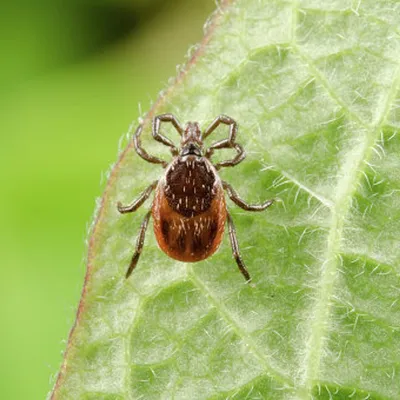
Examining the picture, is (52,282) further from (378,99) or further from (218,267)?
(378,99)

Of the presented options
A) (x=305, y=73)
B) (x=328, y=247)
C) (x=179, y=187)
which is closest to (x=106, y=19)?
(x=179, y=187)

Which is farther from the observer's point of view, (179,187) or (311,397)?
(179,187)

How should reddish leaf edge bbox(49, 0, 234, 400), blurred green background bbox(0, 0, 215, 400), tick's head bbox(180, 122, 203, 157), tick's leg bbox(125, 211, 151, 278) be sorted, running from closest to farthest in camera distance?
reddish leaf edge bbox(49, 0, 234, 400) < tick's leg bbox(125, 211, 151, 278) < tick's head bbox(180, 122, 203, 157) < blurred green background bbox(0, 0, 215, 400)

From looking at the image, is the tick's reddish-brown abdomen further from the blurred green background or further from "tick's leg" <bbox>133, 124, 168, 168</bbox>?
the blurred green background

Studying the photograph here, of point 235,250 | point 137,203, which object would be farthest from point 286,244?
point 137,203

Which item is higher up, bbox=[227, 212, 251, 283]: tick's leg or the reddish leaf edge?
the reddish leaf edge

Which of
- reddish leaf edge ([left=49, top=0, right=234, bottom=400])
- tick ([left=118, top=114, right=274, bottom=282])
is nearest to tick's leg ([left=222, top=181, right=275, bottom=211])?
tick ([left=118, top=114, right=274, bottom=282])

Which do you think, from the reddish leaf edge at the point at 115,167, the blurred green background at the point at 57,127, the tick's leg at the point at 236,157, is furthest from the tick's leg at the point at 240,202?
the blurred green background at the point at 57,127
